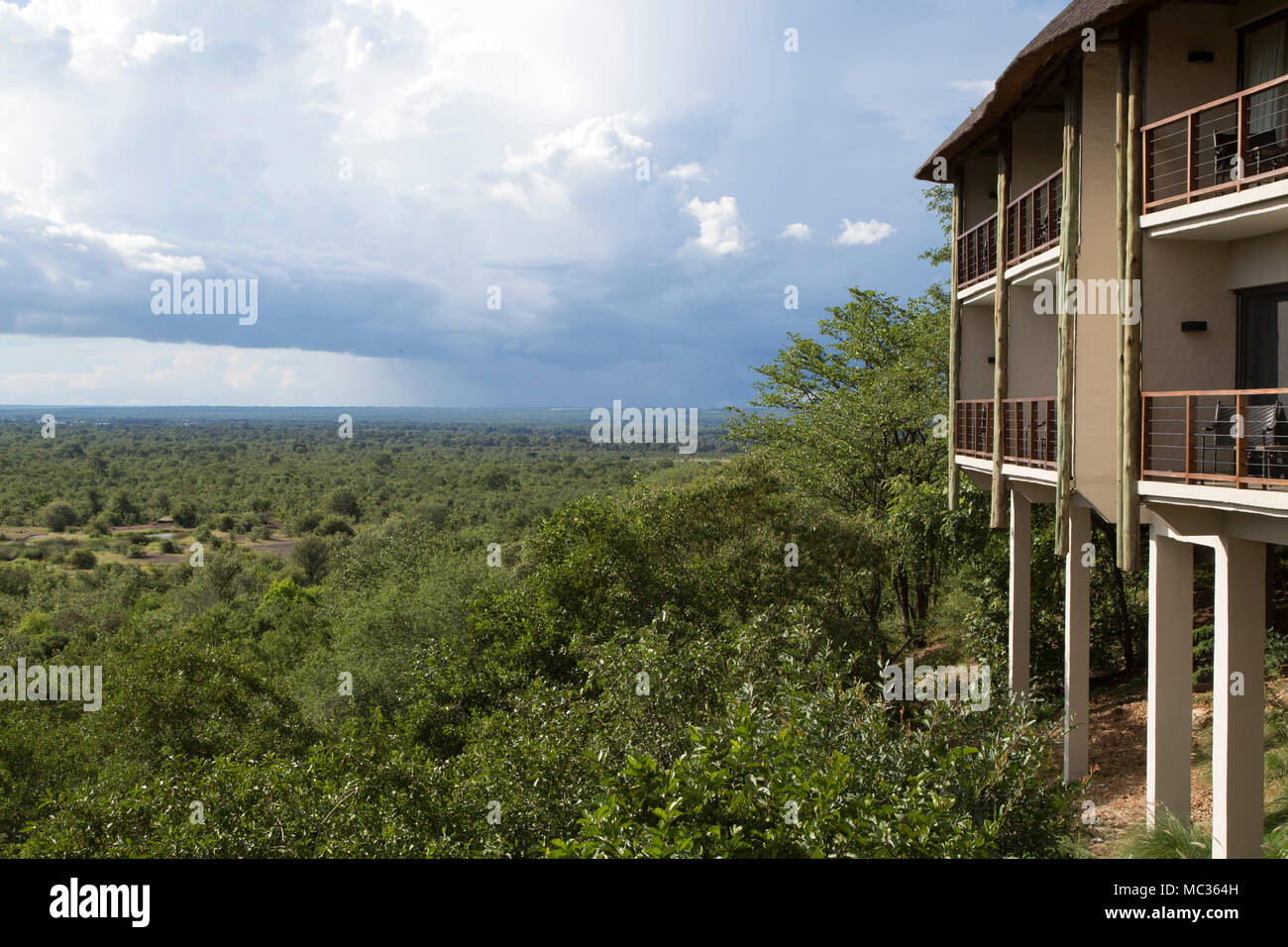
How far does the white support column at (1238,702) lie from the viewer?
8.27m

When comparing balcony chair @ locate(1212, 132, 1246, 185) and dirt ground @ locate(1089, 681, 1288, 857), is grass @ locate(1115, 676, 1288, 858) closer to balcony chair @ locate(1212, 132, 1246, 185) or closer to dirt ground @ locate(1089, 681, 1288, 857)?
dirt ground @ locate(1089, 681, 1288, 857)

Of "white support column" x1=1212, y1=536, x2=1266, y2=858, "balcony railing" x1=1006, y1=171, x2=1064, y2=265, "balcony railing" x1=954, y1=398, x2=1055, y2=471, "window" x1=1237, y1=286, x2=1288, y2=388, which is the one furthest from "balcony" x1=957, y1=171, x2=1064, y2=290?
"white support column" x1=1212, y1=536, x2=1266, y2=858

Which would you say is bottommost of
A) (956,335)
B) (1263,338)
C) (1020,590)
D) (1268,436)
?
(1020,590)

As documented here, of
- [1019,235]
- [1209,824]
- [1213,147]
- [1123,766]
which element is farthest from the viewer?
[1123,766]

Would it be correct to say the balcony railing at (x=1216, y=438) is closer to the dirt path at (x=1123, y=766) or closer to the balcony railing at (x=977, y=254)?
the dirt path at (x=1123, y=766)

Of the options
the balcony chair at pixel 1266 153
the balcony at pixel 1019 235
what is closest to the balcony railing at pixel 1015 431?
the balcony at pixel 1019 235

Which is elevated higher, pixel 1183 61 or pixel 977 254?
pixel 1183 61

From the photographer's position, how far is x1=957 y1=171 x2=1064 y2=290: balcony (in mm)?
12312

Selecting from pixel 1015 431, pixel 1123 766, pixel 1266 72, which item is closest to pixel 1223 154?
pixel 1266 72

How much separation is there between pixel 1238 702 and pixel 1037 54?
313 inches

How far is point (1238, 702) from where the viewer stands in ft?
27.5

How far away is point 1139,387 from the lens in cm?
950

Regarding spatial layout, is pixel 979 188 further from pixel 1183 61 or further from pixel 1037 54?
pixel 1183 61

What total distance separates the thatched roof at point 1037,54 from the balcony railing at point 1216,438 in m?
4.25
